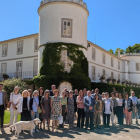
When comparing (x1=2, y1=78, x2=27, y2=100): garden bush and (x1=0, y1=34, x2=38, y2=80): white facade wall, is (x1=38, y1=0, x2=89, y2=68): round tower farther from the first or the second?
(x1=0, y1=34, x2=38, y2=80): white facade wall

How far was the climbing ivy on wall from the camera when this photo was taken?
1655 cm

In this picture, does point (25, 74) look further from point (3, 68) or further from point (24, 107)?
point (24, 107)

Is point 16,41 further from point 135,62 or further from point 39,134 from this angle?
point 135,62

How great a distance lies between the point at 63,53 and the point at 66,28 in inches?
99.8

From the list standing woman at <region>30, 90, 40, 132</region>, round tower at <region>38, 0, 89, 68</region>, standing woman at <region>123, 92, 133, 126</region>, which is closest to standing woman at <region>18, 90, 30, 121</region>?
standing woman at <region>30, 90, 40, 132</region>

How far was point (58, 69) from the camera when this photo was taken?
16.9 m

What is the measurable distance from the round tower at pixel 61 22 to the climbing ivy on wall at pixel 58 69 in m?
0.81

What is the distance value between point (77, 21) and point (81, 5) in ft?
5.94

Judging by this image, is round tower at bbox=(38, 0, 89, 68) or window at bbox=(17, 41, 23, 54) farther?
window at bbox=(17, 41, 23, 54)

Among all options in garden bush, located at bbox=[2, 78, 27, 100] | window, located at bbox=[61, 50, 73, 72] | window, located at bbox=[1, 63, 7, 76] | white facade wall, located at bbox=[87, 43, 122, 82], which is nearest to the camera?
window, located at bbox=[61, 50, 73, 72]

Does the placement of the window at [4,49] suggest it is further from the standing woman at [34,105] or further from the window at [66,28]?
the standing woman at [34,105]

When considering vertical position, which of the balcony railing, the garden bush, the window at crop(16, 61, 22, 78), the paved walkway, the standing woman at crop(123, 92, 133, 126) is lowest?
the paved walkway

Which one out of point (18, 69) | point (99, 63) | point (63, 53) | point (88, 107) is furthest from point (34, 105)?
point (99, 63)

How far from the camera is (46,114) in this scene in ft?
26.6
